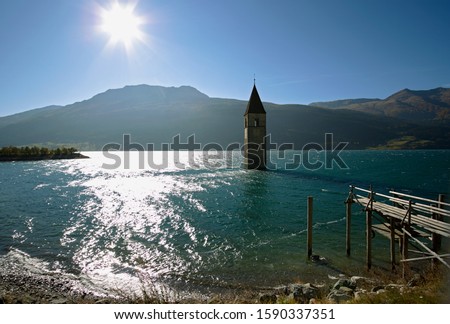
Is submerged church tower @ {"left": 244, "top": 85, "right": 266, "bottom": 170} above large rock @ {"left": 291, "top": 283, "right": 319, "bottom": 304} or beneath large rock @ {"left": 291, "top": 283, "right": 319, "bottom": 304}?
above

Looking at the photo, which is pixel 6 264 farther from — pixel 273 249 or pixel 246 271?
pixel 273 249

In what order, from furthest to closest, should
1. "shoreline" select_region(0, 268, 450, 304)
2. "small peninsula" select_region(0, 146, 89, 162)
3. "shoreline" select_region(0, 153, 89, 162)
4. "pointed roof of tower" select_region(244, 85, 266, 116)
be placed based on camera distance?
"small peninsula" select_region(0, 146, 89, 162)
"shoreline" select_region(0, 153, 89, 162)
"pointed roof of tower" select_region(244, 85, 266, 116)
"shoreline" select_region(0, 268, 450, 304)

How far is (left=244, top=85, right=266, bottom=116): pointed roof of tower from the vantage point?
2734 inches

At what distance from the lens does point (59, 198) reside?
36.3 meters

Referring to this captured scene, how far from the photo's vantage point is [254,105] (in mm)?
70312

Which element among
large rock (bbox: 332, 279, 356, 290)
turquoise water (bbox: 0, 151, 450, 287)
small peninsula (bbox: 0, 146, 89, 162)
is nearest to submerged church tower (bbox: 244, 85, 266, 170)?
turquoise water (bbox: 0, 151, 450, 287)

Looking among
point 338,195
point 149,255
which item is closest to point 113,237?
point 149,255

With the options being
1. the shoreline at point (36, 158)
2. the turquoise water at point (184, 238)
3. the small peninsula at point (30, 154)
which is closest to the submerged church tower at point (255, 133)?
the turquoise water at point (184, 238)

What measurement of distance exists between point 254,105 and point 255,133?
24.7ft

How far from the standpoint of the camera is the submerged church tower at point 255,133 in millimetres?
68875

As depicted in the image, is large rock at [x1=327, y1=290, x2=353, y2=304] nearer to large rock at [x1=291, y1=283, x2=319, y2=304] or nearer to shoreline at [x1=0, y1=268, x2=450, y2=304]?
shoreline at [x1=0, y1=268, x2=450, y2=304]

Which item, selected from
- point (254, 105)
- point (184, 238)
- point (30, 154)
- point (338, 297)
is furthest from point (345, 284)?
point (30, 154)

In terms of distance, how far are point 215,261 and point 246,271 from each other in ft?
6.97

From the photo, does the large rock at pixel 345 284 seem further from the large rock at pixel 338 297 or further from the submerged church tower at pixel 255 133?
the submerged church tower at pixel 255 133
